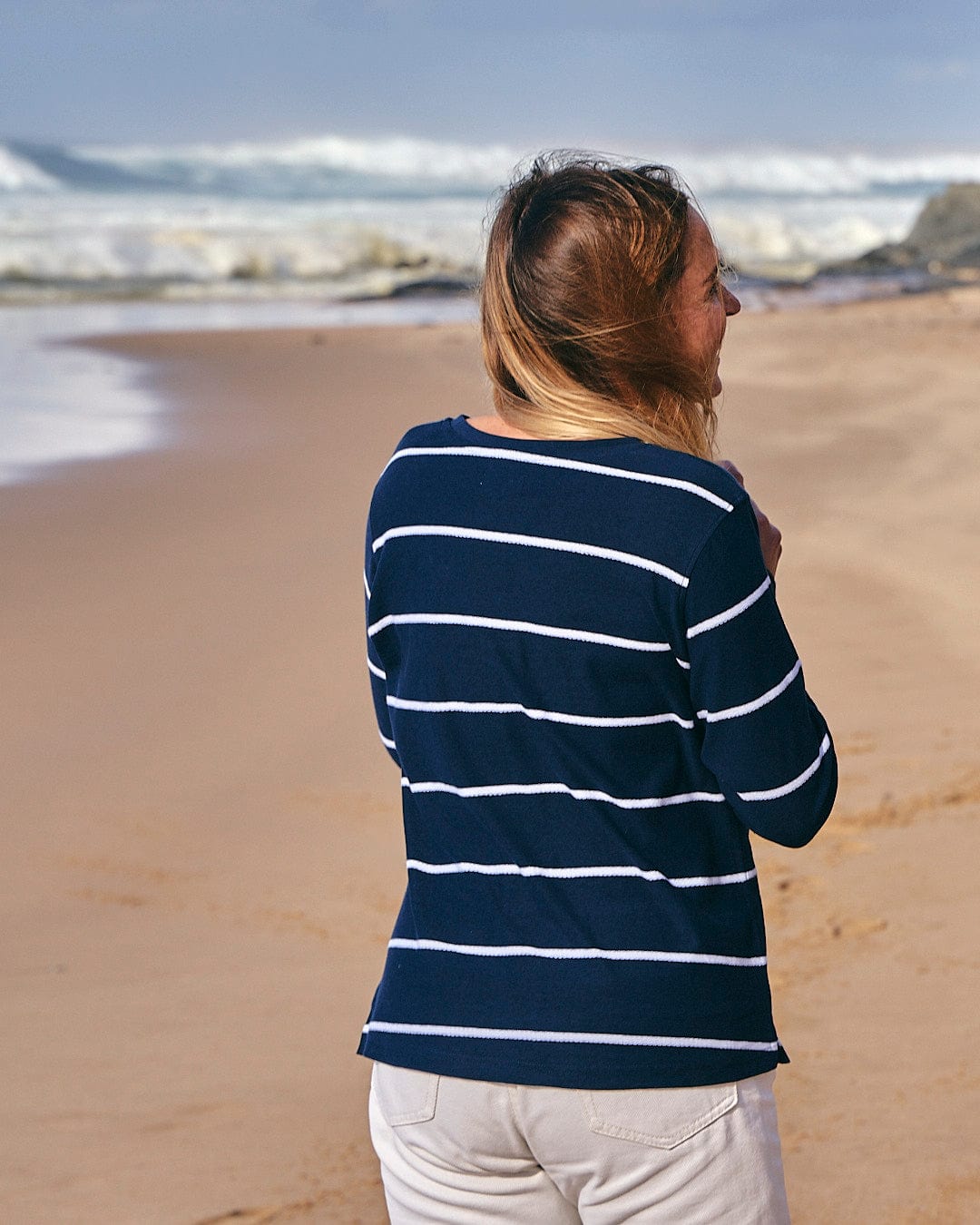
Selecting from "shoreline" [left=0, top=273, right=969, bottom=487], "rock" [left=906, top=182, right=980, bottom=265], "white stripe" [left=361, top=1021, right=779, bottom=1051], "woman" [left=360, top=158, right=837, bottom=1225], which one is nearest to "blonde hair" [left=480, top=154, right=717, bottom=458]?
"woman" [left=360, top=158, right=837, bottom=1225]

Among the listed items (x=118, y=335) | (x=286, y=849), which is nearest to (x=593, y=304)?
(x=286, y=849)

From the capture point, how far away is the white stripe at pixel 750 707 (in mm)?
1263

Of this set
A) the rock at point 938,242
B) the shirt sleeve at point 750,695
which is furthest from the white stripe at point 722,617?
the rock at point 938,242

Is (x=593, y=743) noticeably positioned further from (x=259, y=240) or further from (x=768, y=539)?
(x=259, y=240)

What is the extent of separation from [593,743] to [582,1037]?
10.9 inches

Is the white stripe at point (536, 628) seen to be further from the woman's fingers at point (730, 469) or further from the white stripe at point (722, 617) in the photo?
the woman's fingers at point (730, 469)

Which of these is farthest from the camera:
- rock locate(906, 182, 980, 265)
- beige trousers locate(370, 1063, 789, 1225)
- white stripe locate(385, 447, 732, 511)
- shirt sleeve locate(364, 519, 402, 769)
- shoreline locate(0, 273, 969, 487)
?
rock locate(906, 182, 980, 265)

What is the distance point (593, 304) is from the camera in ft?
4.22

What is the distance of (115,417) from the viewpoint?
34.6 ft

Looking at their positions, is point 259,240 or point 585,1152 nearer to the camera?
point 585,1152

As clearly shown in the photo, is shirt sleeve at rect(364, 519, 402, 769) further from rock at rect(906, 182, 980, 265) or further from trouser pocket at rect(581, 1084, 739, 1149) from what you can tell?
rock at rect(906, 182, 980, 265)

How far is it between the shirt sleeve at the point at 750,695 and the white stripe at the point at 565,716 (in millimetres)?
35

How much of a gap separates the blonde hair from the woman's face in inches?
0.5

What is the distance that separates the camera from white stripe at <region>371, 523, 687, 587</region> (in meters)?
1.23
